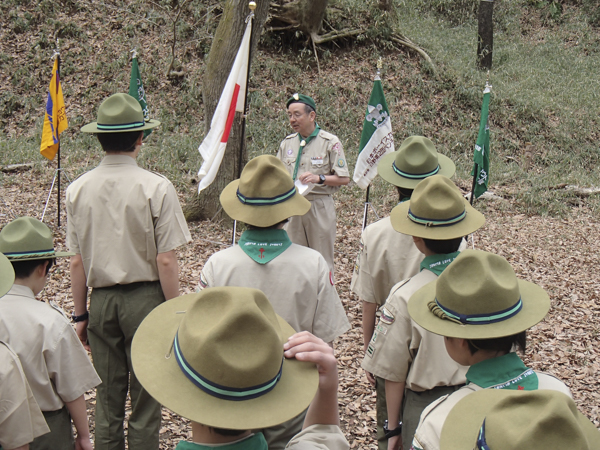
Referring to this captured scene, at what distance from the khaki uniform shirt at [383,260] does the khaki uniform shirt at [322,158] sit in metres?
2.29

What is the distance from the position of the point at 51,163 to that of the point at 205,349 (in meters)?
10.1

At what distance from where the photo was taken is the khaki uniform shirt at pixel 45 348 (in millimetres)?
2596

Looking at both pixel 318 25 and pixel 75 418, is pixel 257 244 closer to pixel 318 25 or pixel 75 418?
pixel 75 418

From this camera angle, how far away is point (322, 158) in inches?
240

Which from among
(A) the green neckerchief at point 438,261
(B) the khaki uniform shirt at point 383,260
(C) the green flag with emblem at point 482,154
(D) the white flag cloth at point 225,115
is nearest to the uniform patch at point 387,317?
(A) the green neckerchief at point 438,261

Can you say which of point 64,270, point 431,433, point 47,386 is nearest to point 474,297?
point 431,433

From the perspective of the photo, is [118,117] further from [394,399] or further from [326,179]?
[326,179]

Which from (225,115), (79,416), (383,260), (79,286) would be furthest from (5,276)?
(225,115)

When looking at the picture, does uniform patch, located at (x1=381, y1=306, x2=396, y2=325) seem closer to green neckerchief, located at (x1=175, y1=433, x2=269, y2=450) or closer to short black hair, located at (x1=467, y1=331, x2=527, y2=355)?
short black hair, located at (x1=467, y1=331, x2=527, y2=355)

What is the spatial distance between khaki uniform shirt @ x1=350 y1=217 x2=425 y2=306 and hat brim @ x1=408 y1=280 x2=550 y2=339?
129cm

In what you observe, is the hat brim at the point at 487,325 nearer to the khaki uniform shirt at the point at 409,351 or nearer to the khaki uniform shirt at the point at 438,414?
the khaki uniform shirt at the point at 438,414

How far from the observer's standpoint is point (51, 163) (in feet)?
34.7

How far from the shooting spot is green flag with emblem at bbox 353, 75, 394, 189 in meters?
6.21

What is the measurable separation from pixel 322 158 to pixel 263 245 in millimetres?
3268
